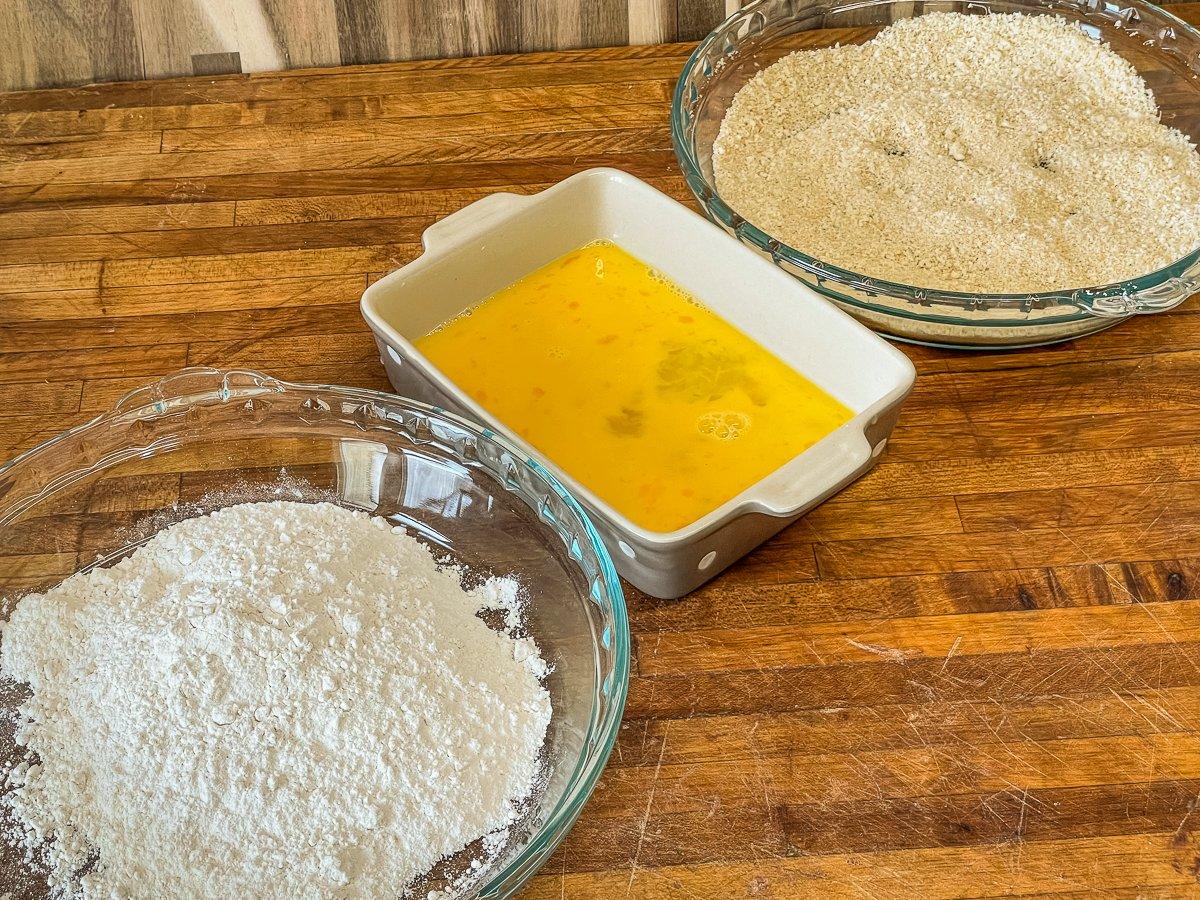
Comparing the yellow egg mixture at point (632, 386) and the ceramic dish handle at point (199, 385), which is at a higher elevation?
the ceramic dish handle at point (199, 385)

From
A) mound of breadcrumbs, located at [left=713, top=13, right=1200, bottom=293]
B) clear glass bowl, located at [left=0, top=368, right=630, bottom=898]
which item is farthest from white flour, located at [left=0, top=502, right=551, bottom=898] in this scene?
mound of breadcrumbs, located at [left=713, top=13, right=1200, bottom=293]

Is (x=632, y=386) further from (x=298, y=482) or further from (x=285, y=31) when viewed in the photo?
(x=285, y=31)

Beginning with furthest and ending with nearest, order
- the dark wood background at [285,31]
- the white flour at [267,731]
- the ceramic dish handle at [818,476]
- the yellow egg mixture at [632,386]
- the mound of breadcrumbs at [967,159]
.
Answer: the dark wood background at [285,31]
the mound of breadcrumbs at [967,159]
the yellow egg mixture at [632,386]
the ceramic dish handle at [818,476]
the white flour at [267,731]

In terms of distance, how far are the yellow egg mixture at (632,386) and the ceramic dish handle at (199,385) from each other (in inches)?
5.3

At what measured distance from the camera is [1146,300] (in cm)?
90

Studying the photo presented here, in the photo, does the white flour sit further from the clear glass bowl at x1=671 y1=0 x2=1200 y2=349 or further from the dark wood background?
the dark wood background

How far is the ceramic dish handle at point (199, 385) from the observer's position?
84 centimetres

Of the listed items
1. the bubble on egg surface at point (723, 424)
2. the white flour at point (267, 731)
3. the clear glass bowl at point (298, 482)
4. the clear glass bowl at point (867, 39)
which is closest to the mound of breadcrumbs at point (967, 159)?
the clear glass bowl at point (867, 39)

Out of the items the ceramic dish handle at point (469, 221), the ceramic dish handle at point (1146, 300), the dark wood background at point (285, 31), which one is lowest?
the ceramic dish handle at point (1146, 300)

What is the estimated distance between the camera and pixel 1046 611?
32.8 inches

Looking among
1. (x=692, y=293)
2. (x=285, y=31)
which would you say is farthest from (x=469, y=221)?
(x=285, y=31)

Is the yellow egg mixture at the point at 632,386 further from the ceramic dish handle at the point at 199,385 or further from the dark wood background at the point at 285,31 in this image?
the dark wood background at the point at 285,31

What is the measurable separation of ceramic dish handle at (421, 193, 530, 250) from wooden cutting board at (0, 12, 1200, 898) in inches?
4.7

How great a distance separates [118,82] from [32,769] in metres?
0.86
